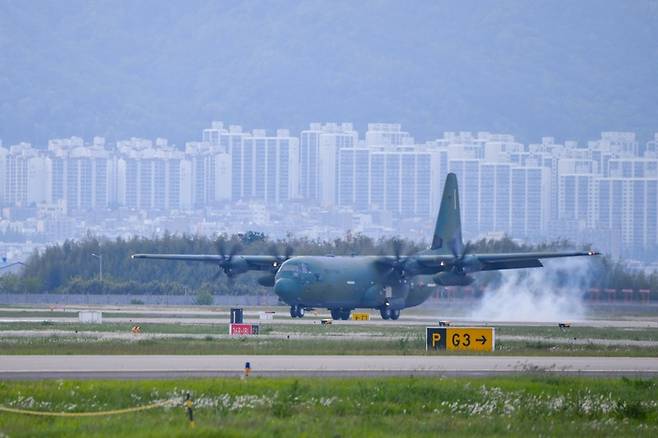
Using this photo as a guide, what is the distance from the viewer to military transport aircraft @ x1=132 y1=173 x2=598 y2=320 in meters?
57.2

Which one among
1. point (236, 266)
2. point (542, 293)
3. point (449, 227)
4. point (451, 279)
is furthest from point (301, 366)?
point (542, 293)

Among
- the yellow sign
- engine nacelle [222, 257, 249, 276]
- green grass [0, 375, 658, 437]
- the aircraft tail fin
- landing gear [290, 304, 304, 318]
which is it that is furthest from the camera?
the aircraft tail fin

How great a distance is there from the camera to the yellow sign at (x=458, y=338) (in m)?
38.4

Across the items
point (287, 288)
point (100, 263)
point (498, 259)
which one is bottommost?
point (100, 263)

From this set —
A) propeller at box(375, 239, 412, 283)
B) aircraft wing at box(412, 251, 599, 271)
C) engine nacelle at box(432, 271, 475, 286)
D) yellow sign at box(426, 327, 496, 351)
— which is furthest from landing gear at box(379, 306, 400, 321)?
yellow sign at box(426, 327, 496, 351)

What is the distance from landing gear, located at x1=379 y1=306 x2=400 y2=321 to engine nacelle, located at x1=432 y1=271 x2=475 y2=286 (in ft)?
9.48

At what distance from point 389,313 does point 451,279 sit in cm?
404

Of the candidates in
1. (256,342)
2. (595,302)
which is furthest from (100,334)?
(595,302)

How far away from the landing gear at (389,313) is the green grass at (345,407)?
32685mm

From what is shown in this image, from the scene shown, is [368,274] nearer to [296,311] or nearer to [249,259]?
[296,311]

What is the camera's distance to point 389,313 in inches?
2420

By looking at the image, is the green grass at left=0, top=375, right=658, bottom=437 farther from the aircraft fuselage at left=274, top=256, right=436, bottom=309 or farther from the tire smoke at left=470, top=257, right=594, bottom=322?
the tire smoke at left=470, top=257, right=594, bottom=322

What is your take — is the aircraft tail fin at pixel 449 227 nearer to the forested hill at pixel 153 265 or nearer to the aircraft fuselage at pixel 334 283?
the aircraft fuselage at pixel 334 283

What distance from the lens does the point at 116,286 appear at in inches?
3474
